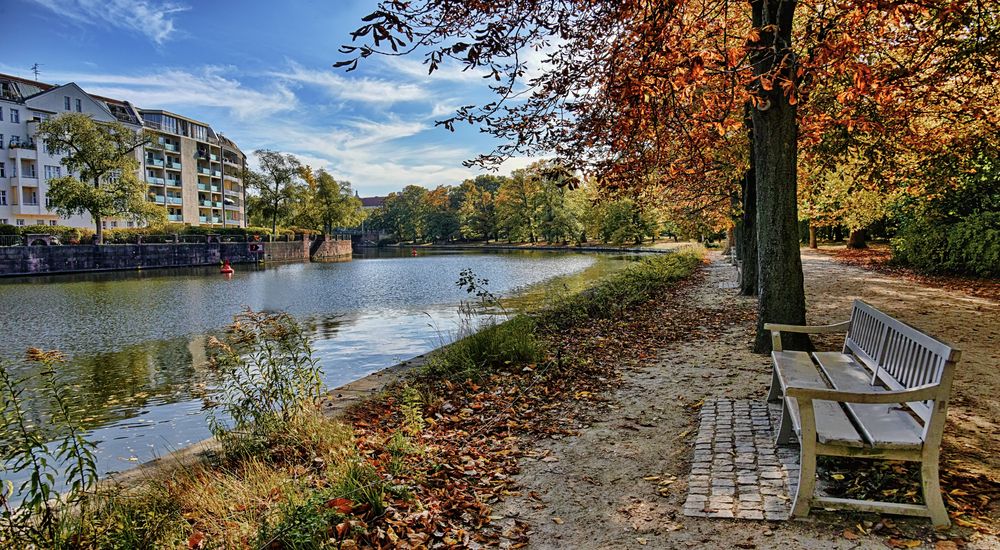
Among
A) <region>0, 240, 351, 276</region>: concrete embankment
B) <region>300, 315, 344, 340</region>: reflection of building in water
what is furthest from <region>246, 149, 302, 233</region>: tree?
<region>300, 315, 344, 340</region>: reflection of building in water

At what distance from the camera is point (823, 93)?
8.91m

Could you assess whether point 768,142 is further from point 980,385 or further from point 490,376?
point 490,376

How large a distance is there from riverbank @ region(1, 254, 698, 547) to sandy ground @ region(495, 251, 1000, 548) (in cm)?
35

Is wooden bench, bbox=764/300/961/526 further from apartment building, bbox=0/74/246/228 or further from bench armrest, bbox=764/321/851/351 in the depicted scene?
apartment building, bbox=0/74/246/228

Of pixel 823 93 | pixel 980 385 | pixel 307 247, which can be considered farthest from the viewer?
pixel 307 247

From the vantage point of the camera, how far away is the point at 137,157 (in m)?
59.8

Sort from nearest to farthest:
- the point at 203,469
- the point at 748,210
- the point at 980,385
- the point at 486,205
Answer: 1. the point at 203,469
2. the point at 980,385
3. the point at 748,210
4. the point at 486,205

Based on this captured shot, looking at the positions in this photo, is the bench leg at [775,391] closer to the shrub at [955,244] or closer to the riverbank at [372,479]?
the riverbank at [372,479]

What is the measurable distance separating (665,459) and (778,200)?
398cm

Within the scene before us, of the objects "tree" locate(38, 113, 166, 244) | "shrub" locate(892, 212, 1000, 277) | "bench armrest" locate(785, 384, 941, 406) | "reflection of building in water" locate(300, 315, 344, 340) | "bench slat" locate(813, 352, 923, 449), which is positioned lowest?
"reflection of building in water" locate(300, 315, 344, 340)

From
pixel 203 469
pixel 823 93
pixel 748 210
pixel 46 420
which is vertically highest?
pixel 823 93

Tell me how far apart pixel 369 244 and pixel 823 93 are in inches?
4310

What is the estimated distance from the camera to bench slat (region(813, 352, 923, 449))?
9.75 ft

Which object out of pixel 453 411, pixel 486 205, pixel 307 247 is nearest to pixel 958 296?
pixel 453 411
